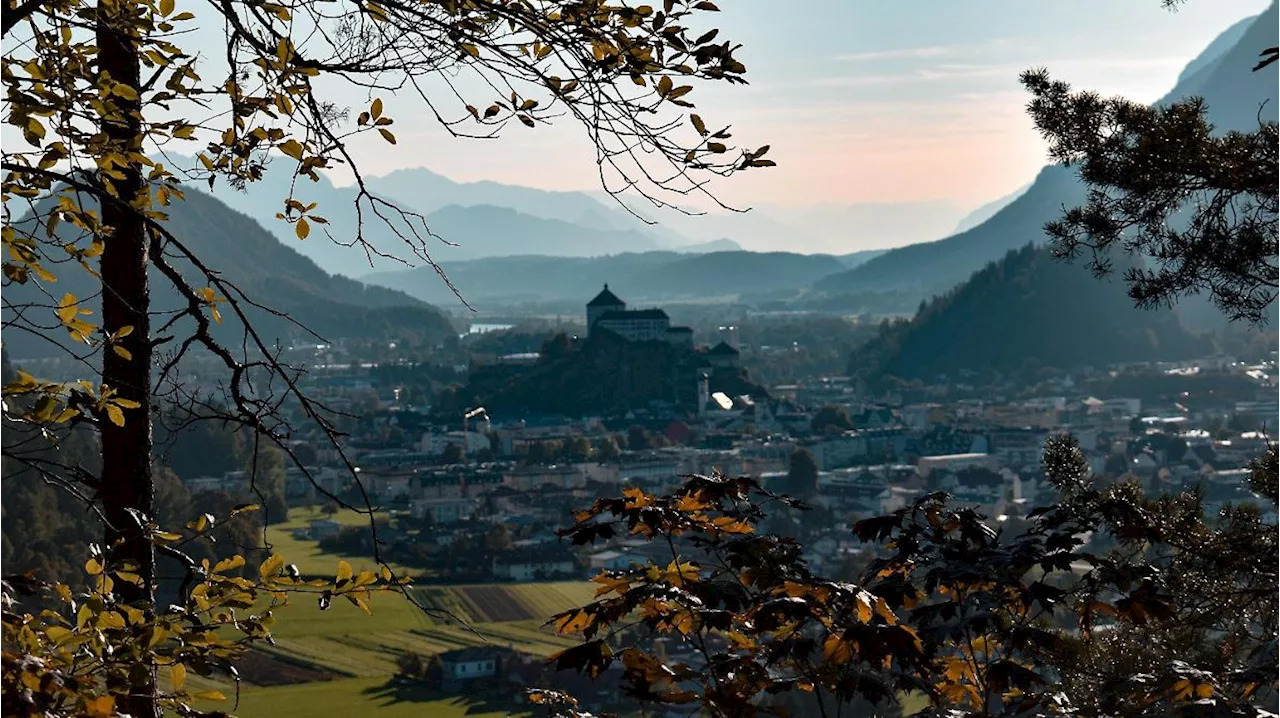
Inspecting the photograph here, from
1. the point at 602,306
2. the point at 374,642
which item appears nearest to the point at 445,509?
the point at 374,642

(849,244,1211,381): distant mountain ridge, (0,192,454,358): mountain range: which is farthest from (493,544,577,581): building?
(0,192,454,358): mountain range

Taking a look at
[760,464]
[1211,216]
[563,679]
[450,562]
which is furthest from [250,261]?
[1211,216]

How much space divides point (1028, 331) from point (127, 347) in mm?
81860

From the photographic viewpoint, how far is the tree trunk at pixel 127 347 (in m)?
2.76

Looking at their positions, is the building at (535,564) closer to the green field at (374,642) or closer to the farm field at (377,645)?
the green field at (374,642)

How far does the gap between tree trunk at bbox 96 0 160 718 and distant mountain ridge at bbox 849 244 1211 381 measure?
3037 inches

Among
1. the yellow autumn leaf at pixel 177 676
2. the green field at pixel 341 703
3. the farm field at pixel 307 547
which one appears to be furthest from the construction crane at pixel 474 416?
the yellow autumn leaf at pixel 177 676

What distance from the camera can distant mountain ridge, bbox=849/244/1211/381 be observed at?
80625mm

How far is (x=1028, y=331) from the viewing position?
81.9 metres

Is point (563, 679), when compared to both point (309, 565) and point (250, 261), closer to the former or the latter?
point (309, 565)

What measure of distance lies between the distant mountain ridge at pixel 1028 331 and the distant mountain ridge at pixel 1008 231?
4540cm

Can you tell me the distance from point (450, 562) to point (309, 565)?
529cm

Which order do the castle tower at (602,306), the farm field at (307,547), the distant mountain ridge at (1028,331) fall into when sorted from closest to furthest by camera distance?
the farm field at (307,547), the castle tower at (602,306), the distant mountain ridge at (1028,331)

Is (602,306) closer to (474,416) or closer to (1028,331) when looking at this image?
(474,416)
